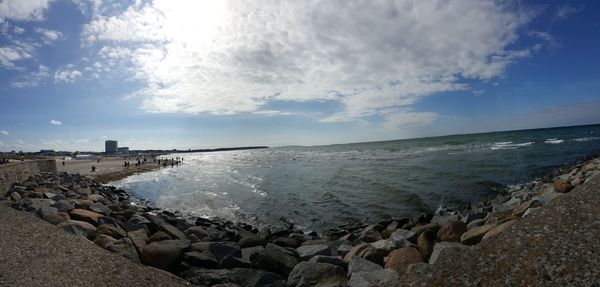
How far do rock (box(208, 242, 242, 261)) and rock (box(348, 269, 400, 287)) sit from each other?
260 cm

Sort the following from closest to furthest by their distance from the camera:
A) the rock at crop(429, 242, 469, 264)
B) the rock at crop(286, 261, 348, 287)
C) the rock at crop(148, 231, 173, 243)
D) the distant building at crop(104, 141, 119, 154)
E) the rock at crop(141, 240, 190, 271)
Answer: the rock at crop(429, 242, 469, 264) < the rock at crop(286, 261, 348, 287) < the rock at crop(141, 240, 190, 271) < the rock at crop(148, 231, 173, 243) < the distant building at crop(104, 141, 119, 154)

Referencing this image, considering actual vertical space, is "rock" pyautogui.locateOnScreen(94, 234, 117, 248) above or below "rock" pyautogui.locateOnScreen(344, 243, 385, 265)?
above

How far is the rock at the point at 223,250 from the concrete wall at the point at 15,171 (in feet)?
29.3

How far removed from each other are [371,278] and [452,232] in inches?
105

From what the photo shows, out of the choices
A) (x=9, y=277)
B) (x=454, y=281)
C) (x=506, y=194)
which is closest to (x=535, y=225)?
(x=454, y=281)

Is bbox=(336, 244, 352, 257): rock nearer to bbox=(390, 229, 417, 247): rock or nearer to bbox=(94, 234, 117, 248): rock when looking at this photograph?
bbox=(390, 229, 417, 247): rock

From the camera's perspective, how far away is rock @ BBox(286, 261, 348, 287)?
4984mm

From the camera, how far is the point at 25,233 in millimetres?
5777

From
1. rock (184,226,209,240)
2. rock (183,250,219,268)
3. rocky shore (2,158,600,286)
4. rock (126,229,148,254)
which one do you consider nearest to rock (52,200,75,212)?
rocky shore (2,158,600,286)

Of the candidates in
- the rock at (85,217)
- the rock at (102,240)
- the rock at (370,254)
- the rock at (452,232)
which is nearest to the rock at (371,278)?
the rock at (370,254)

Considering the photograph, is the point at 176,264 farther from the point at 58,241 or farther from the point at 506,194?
the point at 506,194

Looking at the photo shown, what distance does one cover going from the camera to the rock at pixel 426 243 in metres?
5.92

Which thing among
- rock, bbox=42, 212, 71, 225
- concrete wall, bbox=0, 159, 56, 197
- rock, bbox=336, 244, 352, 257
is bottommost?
rock, bbox=336, 244, 352, 257

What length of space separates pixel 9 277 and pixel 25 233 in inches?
80.7
